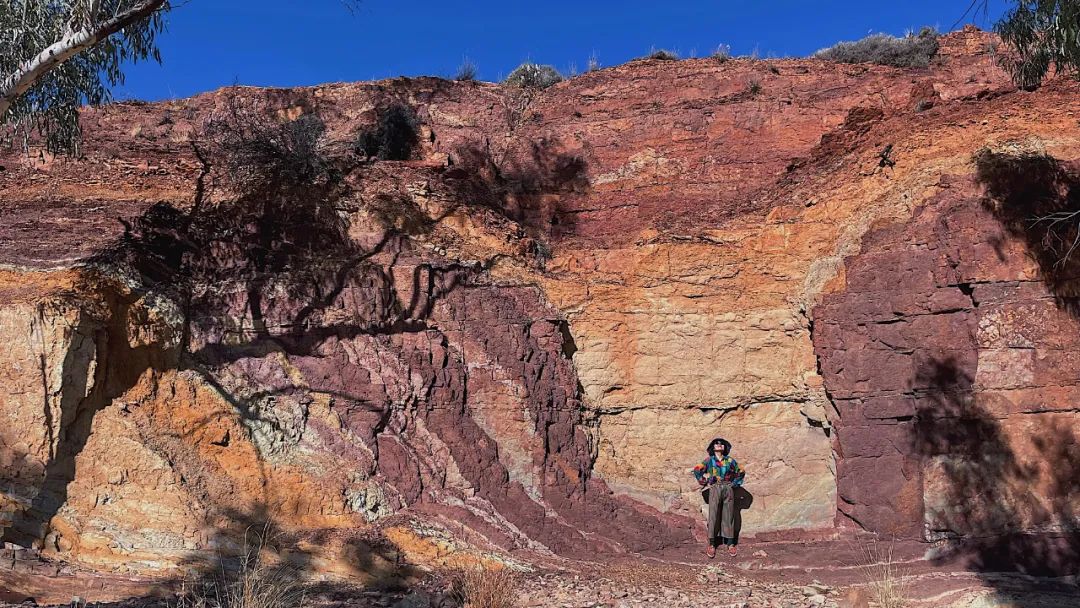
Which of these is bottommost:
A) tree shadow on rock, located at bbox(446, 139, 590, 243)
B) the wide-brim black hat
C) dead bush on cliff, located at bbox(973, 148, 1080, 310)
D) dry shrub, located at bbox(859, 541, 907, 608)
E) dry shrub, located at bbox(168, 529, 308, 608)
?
dry shrub, located at bbox(168, 529, 308, 608)

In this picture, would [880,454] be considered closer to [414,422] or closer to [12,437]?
[414,422]

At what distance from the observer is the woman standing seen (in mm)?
10508

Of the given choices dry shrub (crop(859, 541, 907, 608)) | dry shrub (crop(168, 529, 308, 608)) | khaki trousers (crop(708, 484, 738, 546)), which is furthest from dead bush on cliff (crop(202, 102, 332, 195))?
dry shrub (crop(859, 541, 907, 608))

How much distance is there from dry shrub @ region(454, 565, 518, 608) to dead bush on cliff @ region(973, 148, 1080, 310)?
27.6ft

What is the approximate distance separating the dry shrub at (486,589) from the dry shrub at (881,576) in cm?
400

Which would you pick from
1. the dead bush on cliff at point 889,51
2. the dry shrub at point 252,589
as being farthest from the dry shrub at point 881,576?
the dead bush on cliff at point 889,51

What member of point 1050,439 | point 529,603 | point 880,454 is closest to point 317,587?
point 529,603

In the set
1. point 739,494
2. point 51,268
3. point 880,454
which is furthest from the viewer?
point 739,494

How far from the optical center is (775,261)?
11.7m

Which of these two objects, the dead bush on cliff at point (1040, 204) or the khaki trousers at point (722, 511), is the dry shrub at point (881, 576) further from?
the dead bush on cliff at point (1040, 204)

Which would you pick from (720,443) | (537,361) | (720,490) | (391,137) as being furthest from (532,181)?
(720,490)

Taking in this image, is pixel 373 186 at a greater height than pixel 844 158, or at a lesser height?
lesser

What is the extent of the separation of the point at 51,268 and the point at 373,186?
473 cm

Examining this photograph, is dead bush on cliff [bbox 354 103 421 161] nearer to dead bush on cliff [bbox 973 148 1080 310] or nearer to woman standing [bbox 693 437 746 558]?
woman standing [bbox 693 437 746 558]
